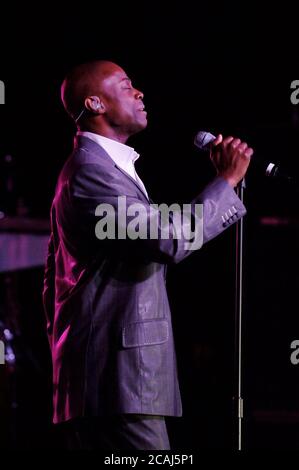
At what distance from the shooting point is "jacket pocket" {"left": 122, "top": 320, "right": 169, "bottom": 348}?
1988mm

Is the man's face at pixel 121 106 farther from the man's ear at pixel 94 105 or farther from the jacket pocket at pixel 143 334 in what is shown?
the jacket pocket at pixel 143 334

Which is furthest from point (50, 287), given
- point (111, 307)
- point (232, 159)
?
point (232, 159)

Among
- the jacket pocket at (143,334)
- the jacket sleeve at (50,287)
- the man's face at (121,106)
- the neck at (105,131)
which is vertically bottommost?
the jacket pocket at (143,334)

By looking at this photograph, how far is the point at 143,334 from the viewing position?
6.57ft

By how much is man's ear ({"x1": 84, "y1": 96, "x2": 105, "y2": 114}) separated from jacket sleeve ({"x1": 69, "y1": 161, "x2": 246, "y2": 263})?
27 cm

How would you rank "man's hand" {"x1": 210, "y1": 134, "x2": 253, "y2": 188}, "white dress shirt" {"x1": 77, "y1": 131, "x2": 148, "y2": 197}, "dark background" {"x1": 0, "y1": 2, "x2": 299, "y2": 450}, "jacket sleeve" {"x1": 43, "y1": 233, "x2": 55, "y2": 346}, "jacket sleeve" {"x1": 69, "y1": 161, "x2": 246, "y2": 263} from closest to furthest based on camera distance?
"jacket sleeve" {"x1": 69, "y1": 161, "x2": 246, "y2": 263} → "man's hand" {"x1": 210, "y1": 134, "x2": 253, "y2": 188} → "white dress shirt" {"x1": 77, "y1": 131, "x2": 148, "y2": 197} → "jacket sleeve" {"x1": 43, "y1": 233, "x2": 55, "y2": 346} → "dark background" {"x1": 0, "y1": 2, "x2": 299, "y2": 450}

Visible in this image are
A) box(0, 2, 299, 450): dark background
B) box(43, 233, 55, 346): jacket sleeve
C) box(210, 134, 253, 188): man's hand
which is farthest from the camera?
box(0, 2, 299, 450): dark background

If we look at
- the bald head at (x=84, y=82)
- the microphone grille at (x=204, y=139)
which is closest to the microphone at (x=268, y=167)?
the microphone grille at (x=204, y=139)

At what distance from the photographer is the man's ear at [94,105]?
2275 mm

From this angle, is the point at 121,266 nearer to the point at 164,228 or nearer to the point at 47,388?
the point at 164,228

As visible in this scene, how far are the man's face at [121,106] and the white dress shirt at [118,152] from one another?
0.19ft

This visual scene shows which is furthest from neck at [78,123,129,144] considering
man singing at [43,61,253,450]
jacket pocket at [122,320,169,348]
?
jacket pocket at [122,320,169,348]

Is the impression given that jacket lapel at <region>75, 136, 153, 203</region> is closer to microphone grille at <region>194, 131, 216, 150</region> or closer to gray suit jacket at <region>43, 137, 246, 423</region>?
gray suit jacket at <region>43, 137, 246, 423</region>

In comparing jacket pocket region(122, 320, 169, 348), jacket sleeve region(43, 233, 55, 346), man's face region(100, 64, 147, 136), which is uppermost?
man's face region(100, 64, 147, 136)
